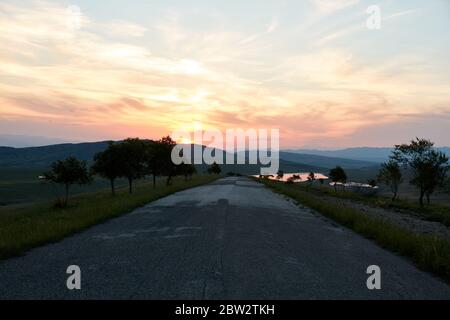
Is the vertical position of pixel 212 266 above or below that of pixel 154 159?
below

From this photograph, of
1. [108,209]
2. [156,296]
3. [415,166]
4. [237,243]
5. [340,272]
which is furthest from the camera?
[415,166]

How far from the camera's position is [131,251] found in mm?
11203

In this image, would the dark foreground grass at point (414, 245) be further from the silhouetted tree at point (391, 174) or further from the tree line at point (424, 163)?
the silhouetted tree at point (391, 174)

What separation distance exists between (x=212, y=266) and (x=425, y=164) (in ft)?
147

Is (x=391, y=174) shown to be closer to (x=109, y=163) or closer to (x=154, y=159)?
(x=154, y=159)

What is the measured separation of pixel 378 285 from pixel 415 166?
45.3 meters

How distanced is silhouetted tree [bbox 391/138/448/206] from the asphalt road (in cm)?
3633

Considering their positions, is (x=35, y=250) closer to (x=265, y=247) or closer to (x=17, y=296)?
(x=17, y=296)

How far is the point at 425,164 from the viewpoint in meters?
48.5

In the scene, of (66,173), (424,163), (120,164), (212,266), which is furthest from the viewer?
(120,164)

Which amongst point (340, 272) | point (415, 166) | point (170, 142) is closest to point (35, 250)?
point (340, 272)

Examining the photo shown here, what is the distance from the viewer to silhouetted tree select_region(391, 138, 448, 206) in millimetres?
→ 48094

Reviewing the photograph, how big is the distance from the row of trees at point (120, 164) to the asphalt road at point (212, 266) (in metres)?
26.5

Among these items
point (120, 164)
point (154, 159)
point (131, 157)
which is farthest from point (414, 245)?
point (154, 159)
